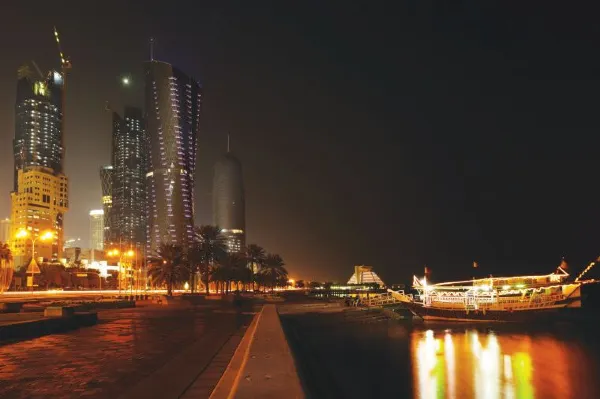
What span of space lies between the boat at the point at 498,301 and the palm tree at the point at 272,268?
61086 mm

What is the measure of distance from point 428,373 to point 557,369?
6101 millimetres

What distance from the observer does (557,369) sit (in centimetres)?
2286

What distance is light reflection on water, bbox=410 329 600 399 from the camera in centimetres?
1761

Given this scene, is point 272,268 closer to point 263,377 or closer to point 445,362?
point 445,362

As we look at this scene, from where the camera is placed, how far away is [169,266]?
265ft

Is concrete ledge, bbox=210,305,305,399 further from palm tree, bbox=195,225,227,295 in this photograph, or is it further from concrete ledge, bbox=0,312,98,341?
palm tree, bbox=195,225,227,295

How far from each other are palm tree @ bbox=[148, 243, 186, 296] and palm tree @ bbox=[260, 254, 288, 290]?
37794 millimetres

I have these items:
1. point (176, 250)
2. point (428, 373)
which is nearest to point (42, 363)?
point (428, 373)

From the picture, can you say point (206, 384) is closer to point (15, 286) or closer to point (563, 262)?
point (563, 262)

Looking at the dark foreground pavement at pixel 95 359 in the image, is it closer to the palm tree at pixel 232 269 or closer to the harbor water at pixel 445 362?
the harbor water at pixel 445 362

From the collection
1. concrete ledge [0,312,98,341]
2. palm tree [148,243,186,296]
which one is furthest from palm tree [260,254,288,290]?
concrete ledge [0,312,98,341]

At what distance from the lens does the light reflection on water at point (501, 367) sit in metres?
17.6

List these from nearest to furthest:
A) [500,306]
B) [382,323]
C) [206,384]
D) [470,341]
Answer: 1. [206,384]
2. [470,341]
3. [382,323]
4. [500,306]

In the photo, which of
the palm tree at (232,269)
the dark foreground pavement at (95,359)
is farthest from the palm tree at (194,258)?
the dark foreground pavement at (95,359)
